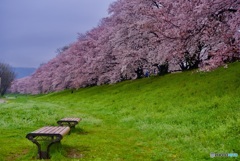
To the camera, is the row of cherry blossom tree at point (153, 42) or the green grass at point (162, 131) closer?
the green grass at point (162, 131)

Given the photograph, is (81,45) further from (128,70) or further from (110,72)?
(128,70)

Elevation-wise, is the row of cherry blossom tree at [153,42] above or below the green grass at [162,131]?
above

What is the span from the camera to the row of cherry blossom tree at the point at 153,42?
17875mm

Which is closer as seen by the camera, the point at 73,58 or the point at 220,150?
the point at 220,150

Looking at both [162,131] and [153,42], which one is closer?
[162,131]

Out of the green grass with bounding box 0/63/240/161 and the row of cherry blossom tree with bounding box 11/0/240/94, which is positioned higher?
the row of cherry blossom tree with bounding box 11/0/240/94

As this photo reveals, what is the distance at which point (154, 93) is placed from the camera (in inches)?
1268

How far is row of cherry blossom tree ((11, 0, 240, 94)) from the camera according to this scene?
17.9 metres

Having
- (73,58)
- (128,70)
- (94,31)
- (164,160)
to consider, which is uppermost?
(94,31)

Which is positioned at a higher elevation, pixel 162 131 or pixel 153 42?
pixel 153 42

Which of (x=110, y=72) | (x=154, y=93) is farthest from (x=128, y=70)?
(x=154, y=93)

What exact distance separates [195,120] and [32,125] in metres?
11.3

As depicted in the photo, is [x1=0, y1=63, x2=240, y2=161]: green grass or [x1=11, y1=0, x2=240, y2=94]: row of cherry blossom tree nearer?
[x1=0, y1=63, x2=240, y2=161]: green grass

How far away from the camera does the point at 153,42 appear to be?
3662cm
